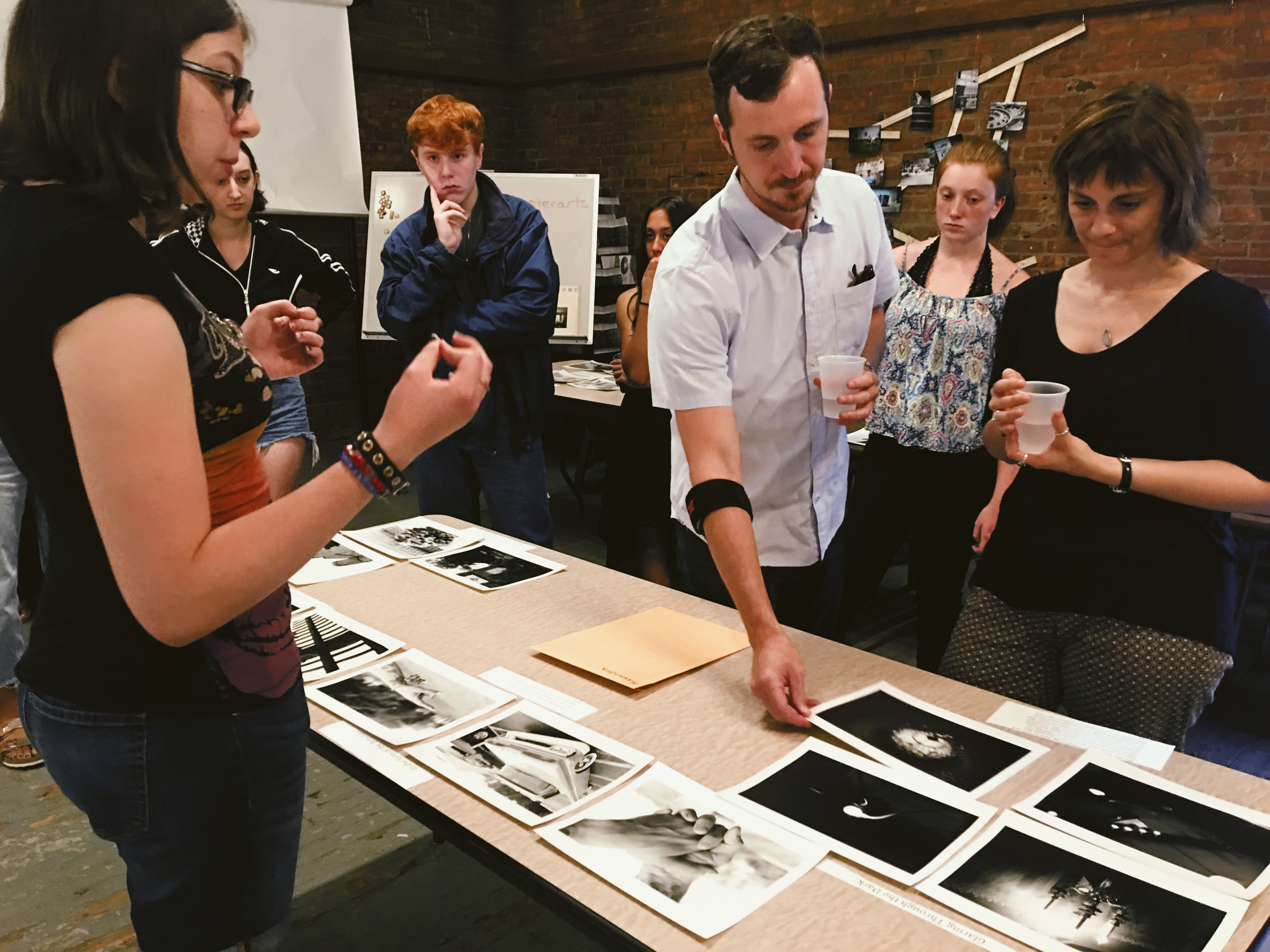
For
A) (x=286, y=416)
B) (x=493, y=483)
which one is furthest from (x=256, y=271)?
(x=493, y=483)

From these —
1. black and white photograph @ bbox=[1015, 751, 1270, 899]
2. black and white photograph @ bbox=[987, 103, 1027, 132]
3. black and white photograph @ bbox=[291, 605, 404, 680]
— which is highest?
black and white photograph @ bbox=[987, 103, 1027, 132]

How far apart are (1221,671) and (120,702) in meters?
1.42

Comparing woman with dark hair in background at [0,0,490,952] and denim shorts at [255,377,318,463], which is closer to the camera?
woman with dark hair in background at [0,0,490,952]

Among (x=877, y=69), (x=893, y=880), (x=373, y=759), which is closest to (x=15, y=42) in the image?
(x=373, y=759)

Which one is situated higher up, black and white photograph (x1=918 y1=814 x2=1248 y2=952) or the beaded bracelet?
the beaded bracelet

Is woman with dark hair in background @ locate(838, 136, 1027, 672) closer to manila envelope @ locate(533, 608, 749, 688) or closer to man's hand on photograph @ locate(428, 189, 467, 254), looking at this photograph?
manila envelope @ locate(533, 608, 749, 688)

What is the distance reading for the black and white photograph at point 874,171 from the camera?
512cm

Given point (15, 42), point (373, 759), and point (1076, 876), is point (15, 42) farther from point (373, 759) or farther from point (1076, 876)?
point (1076, 876)

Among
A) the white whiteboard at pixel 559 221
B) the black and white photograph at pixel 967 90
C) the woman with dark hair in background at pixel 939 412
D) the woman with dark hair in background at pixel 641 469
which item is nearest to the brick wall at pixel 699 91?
the black and white photograph at pixel 967 90

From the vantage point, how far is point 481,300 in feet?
8.69

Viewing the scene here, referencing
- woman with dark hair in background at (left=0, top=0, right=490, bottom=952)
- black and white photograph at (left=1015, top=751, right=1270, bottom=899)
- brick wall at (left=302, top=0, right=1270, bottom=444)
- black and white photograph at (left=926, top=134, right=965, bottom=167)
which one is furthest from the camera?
black and white photograph at (left=926, top=134, right=965, bottom=167)

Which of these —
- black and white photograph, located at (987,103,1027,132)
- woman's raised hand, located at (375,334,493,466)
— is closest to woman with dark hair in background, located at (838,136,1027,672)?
woman's raised hand, located at (375,334,493,466)

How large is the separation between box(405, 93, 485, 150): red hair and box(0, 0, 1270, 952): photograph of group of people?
105cm

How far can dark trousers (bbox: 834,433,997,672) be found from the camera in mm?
2551
